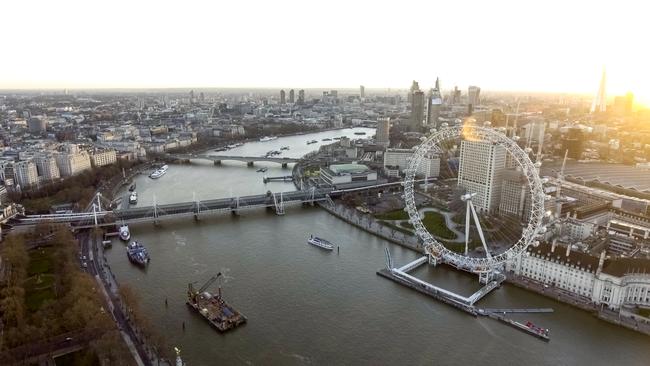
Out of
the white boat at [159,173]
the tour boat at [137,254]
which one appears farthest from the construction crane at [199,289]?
the white boat at [159,173]

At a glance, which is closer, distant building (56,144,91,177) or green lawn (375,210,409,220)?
green lawn (375,210,409,220)

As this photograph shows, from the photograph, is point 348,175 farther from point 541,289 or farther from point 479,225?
point 541,289

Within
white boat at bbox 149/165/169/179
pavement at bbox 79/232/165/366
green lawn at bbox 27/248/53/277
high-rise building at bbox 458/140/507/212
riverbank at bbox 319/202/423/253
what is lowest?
white boat at bbox 149/165/169/179

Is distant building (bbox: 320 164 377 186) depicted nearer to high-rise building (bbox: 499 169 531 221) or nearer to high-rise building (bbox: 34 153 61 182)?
high-rise building (bbox: 499 169 531 221)

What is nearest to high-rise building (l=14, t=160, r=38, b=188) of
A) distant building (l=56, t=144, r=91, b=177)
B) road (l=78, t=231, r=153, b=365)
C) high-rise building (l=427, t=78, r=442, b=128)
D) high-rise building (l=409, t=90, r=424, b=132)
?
distant building (l=56, t=144, r=91, b=177)

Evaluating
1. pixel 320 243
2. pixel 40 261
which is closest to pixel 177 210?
pixel 40 261

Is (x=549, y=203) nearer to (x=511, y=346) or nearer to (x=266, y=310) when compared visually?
(x=511, y=346)

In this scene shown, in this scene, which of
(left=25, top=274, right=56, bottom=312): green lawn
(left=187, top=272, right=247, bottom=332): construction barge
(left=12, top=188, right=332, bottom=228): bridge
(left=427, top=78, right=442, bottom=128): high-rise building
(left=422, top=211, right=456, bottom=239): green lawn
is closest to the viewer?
(left=187, top=272, right=247, bottom=332): construction barge

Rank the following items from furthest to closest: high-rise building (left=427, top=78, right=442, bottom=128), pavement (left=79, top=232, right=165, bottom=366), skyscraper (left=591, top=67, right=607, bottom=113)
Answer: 1. skyscraper (left=591, top=67, right=607, bottom=113)
2. high-rise building (left=427, top=78, right=442, bottom=128)
3. pavement (left=79, top=232, right=165, bottom=366)
